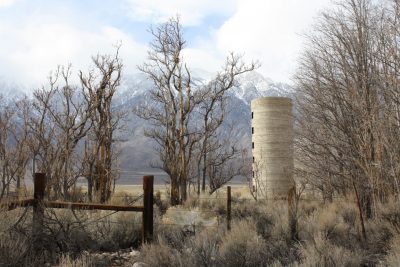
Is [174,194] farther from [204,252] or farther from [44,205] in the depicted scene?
[204,252]

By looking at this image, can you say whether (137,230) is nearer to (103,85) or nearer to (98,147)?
(98,147)

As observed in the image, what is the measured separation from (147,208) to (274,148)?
15182 mm

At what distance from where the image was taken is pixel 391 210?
9.59 m

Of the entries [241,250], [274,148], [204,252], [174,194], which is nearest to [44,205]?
[204,252]

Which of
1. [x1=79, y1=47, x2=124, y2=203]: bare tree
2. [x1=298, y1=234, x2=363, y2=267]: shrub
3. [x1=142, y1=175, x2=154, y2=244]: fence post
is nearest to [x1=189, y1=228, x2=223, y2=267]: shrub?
[x1=142, y1=175, x2=154, y2=244]: fence post

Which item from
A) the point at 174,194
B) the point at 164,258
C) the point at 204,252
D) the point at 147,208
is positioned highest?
the point at 147,208

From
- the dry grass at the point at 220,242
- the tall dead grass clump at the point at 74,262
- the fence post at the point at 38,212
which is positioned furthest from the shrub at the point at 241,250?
the fence post at the point at 38,212

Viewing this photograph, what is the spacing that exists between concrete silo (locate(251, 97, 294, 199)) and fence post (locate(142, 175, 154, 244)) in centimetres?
1449

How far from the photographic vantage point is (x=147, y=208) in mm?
9547

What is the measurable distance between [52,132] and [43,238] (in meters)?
10.6

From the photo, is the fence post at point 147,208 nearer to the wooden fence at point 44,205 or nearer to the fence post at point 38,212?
the wooden fence at point 44,205

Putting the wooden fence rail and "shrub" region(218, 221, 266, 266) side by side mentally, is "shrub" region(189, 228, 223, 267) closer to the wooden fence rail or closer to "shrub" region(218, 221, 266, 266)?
"shrub" region(218, 221, 266, 266)

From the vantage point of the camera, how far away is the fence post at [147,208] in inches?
376

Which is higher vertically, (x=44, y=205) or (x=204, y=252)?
(x=44, y=205)
